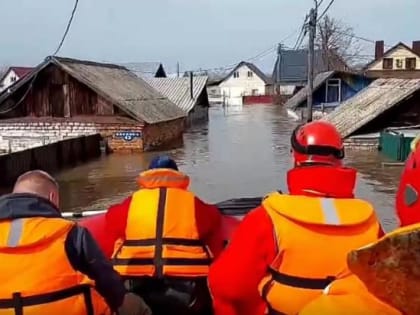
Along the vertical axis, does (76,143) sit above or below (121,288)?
below

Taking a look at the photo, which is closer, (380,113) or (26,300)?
(26,300)

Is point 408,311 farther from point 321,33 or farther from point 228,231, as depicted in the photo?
point 321,33

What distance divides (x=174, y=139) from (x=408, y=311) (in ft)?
90.3

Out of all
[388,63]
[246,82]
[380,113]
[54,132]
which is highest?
[388,63]

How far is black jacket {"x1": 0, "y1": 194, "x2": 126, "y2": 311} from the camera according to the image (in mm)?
2324

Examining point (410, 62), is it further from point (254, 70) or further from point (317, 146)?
point (317, 146)

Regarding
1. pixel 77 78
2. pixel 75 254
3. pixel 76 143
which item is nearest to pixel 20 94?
pixel 77 78

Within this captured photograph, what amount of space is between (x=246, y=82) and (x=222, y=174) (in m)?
72.0

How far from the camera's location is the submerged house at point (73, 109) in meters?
23.3

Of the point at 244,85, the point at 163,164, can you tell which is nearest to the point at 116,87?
the point at 163,164

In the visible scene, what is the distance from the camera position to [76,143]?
2066 centimetres

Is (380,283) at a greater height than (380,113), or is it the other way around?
(380,283)

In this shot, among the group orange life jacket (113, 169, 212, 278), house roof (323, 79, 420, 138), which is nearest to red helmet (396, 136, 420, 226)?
orange life jacket (113, 169, 212, 278)

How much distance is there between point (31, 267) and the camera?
2.26 m
